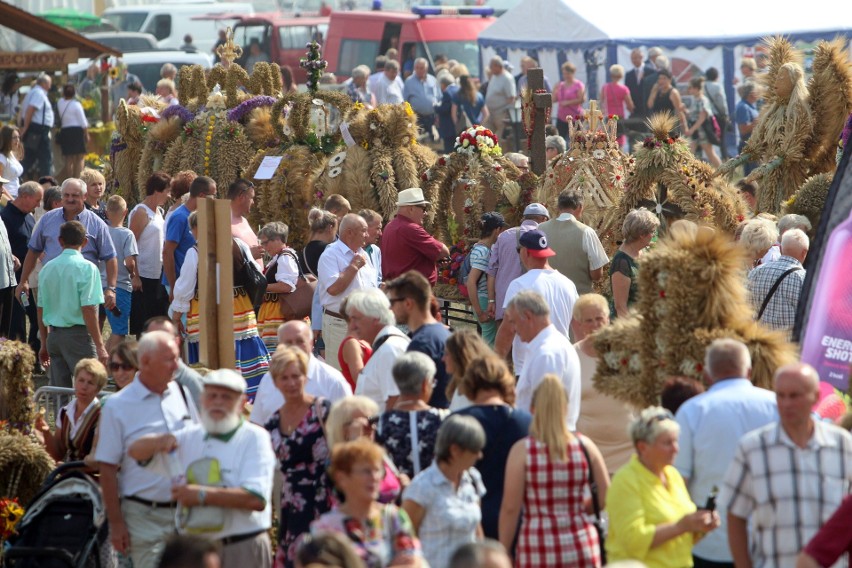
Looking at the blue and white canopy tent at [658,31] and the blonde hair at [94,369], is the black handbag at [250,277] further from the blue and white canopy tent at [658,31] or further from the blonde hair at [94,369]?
the blue and white canopy tent at [658,31]

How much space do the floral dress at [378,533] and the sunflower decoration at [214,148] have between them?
1029cm

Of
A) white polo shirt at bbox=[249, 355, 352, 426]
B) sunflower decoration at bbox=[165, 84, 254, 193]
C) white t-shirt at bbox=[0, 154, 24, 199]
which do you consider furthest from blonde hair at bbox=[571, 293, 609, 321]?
white t-shirt at bbox=[0, 154, 24, 199]

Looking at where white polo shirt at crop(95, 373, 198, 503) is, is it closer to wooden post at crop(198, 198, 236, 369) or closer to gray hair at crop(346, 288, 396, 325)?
wooden post at crop(198, 198, 236, 369)

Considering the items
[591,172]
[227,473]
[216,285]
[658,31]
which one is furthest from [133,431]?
[658,31]

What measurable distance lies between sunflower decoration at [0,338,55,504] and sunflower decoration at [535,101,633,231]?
5658 millimetres

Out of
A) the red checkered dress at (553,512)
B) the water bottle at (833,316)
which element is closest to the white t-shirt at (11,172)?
the water bottle at (833,316)

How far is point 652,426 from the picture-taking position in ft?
17.7

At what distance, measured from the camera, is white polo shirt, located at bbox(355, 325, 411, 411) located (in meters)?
7.02

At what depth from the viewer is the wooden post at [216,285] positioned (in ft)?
24.3

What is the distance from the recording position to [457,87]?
23797 millimetres

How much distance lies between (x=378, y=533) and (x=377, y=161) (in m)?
8.01

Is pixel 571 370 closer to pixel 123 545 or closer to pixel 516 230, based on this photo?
pixel 123 545

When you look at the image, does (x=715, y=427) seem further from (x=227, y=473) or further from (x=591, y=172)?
(x=591, y=172)

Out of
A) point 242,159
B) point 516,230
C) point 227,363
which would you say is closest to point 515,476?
point 227,363
